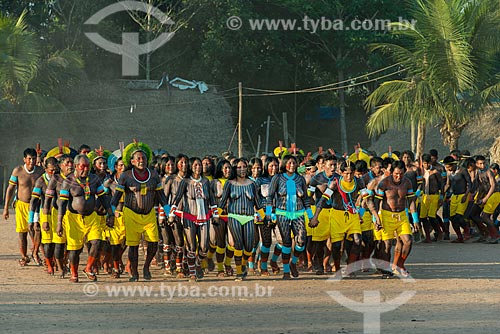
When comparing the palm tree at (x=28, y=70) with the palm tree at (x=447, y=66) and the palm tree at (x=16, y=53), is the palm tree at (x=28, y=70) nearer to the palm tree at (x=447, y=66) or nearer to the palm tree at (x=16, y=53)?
the palm tree at (x=16, y=53)

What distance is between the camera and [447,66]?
2555cm

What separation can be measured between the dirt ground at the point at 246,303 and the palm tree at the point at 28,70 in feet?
64.2

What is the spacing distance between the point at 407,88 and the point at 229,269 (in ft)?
46.9

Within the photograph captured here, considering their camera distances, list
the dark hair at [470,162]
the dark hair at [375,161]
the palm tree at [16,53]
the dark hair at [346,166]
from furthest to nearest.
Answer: the palm tree at [16,53] < the dark hair at [470,162] < the dark hair at [375,161] < the dark hair at [346,166]

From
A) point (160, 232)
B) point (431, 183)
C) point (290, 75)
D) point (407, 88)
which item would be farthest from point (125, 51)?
Result: point (160, 232)

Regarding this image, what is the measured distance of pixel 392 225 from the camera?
1295 cm

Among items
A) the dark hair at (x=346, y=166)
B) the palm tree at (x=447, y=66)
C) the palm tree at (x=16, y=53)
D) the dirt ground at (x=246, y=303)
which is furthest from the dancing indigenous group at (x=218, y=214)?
the palm tree at (x=16, y=53)

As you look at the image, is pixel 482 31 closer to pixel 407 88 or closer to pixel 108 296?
pixel 407 88

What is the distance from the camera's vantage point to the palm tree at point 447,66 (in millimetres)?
25156

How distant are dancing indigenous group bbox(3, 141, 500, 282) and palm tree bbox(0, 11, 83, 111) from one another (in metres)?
19.7

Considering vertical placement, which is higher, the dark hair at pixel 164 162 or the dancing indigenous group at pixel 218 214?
the dark hair at pixel 164 162

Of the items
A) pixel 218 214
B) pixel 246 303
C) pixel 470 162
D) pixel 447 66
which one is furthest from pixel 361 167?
pixel 447 66

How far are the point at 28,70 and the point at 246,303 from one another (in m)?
24.2

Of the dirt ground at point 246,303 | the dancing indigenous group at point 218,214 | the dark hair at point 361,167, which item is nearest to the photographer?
the dirt ground at point 246,303
